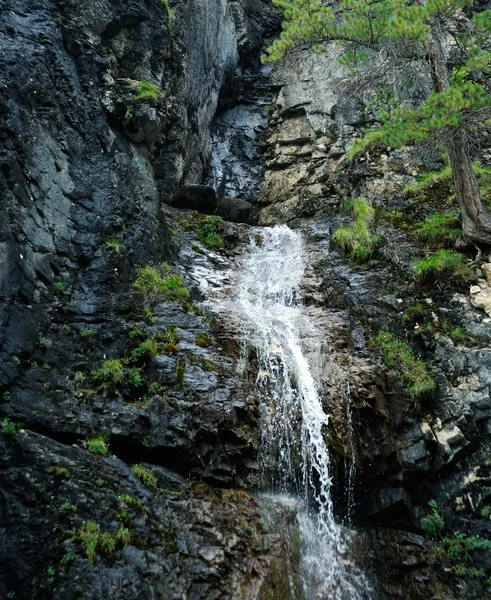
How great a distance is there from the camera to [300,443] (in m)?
7.74

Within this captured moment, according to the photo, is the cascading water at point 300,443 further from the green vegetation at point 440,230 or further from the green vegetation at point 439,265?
the green vegetation at point 440,230

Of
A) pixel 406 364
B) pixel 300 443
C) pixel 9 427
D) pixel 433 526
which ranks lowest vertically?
pixel 433 526

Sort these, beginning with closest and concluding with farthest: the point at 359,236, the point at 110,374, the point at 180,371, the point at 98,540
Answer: the point at 98,540
the point at 110,374
the point at 180,371
the point at 359,236

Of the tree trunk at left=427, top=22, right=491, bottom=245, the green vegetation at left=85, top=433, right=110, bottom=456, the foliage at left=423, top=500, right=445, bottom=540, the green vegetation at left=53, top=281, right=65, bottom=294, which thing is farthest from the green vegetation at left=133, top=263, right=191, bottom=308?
the tree trunk at left=427, top=22, right=491, bottom=245

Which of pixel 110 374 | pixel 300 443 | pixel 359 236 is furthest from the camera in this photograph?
pixel 359 236

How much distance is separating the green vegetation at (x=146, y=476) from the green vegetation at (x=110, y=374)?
4.47 ft

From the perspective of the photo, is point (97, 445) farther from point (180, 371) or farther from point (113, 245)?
point (113, 245)

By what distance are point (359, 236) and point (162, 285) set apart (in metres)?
5.51

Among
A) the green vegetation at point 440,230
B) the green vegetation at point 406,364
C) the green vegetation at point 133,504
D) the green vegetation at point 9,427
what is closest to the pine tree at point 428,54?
the green vegetation at point 440,230

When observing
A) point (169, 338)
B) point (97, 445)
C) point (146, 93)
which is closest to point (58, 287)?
point (169, 338)

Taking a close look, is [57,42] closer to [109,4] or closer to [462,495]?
[109,4]

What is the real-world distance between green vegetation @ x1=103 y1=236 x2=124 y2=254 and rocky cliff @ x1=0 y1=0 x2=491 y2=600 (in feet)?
0.20

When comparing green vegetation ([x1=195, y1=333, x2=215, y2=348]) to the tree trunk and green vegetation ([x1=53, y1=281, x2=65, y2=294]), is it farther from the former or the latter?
the tree trunk

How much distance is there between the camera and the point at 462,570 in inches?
270
